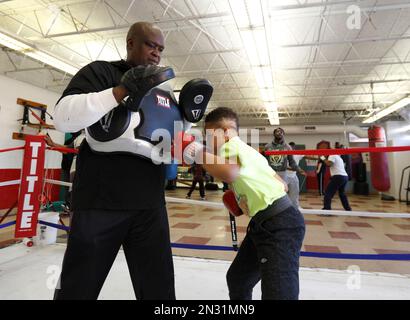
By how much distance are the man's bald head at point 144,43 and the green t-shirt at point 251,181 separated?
38 centimetres

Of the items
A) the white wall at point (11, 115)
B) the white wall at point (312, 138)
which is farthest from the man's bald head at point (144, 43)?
the white wall at point (312, 138)

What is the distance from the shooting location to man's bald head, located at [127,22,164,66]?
0.84m

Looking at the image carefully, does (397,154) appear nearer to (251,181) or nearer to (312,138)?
(312,138)

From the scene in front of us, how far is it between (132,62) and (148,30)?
109 millimetres

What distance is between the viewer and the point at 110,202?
78 centimetres

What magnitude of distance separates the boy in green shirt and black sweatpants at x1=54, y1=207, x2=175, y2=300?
26 centimetres

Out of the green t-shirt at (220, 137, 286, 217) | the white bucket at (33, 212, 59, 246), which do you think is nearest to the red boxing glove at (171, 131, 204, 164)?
the green t-shirt at (220, 137, 286, 217)

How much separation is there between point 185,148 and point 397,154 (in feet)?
30.5

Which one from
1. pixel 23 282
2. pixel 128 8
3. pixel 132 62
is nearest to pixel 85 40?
pixel 128 8

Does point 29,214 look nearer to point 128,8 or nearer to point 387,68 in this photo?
point 128,8

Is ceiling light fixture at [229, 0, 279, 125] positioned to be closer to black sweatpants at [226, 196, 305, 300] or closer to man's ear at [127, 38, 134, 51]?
man's ear at [127, 38, 134, 51]

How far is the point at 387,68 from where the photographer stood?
7.12 metres

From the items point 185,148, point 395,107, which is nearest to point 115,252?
point 185,148

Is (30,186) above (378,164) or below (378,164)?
below
